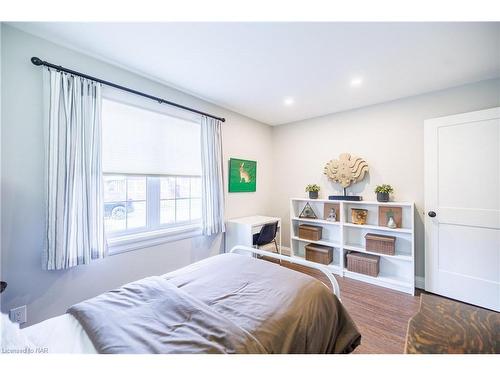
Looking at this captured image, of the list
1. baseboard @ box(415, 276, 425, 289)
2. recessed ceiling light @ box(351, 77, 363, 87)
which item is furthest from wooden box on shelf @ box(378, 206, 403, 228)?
recessed ceiling light @ box(351, 77, 363, 87)

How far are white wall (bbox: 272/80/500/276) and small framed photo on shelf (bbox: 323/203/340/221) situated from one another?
0.20m

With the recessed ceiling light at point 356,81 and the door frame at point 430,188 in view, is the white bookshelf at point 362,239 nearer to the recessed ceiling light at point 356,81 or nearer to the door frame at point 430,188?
the door frame at point 430,188

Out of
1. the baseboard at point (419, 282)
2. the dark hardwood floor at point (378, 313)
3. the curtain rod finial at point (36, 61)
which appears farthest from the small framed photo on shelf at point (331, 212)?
the curtain rod finial at point (36, 61)

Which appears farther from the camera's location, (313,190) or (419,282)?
(313,190)

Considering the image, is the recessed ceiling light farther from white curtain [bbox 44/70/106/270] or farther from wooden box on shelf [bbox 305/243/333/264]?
white curtain [bbox 44/70/106/270]

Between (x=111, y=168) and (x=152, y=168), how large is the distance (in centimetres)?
38

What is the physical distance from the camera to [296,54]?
1.73 m

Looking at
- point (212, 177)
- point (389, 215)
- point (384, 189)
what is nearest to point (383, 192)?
point (384, 189)

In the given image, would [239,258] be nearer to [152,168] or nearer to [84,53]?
[152,168]

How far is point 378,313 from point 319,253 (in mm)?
1081

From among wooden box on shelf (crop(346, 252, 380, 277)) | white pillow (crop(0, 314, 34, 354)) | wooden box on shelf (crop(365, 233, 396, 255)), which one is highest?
white pillow (crop(0, 314, 34, 354))

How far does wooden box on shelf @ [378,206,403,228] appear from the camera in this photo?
8.46ft

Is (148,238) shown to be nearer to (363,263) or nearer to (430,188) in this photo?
(363,263)
